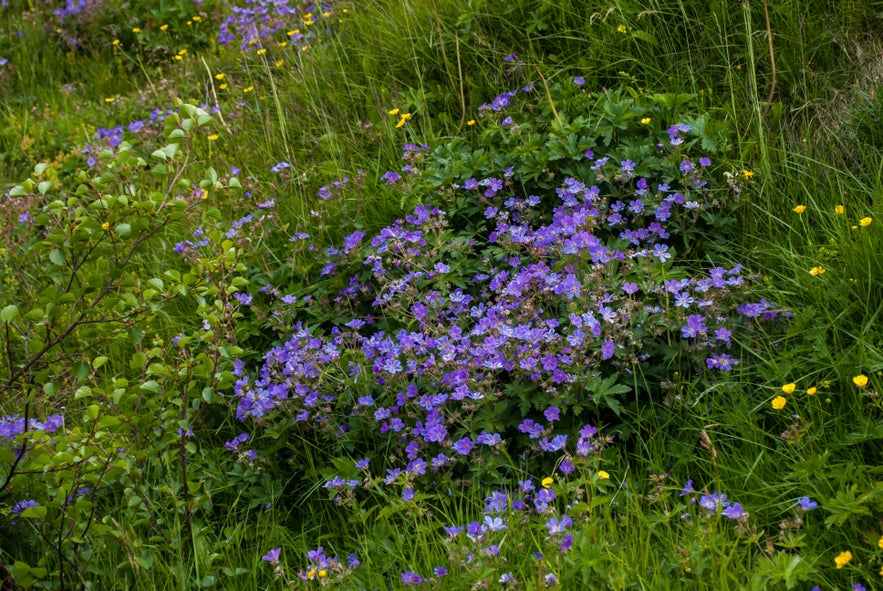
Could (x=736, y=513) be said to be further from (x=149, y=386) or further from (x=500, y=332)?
(x=149, y=386)

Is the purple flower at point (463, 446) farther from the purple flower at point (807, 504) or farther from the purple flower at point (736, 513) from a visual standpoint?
the purple flower at point (807, 504)

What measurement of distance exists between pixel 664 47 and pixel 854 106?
0.82 m

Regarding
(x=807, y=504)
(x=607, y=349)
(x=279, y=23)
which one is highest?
(x=279, y=23)

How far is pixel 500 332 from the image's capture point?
2.66 meters

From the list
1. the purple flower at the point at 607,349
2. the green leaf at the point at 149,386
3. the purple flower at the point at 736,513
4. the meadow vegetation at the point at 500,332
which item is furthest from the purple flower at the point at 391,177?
the purple flower at the point at 736,513

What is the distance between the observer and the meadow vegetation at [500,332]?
2.32 m

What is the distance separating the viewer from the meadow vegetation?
7.63 feet

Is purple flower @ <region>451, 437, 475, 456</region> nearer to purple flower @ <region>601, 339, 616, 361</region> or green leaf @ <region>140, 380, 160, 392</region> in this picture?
purple flower @ <region>601, 339, 616, 361</region>

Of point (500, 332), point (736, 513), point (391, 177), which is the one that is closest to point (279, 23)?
point (391, 177)

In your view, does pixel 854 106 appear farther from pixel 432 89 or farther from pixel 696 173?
pixel 432 89

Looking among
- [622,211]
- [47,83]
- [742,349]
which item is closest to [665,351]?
[742,349]

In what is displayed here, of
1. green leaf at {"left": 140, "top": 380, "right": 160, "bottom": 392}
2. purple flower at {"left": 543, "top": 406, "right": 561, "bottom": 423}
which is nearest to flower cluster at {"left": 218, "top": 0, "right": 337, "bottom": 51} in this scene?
green leaf at {"left": 140, "top": 380, "right": 160, "bottom": 392}

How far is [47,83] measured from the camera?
6.36 meters

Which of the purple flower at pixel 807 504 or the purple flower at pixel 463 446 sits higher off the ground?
the purple flower at pixel 463 446
